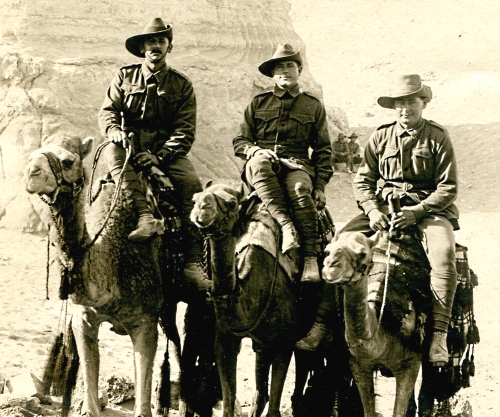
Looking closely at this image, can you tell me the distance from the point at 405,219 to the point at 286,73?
172 cm

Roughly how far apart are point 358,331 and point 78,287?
1996 millimetres

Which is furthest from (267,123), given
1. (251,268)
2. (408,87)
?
(251,268)

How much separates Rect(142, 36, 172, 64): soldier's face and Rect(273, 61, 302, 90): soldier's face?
3.22 feet

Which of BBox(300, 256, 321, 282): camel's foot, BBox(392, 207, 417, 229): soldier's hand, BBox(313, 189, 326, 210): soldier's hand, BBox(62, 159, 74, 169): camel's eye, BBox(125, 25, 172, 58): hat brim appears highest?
BBox(125, 25, 172, 58): hat brim

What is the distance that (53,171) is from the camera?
5988mm

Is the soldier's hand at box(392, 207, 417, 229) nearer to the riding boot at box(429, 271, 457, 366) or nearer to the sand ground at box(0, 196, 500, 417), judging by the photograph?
the riding boot at box(429, 271, 457, 366)

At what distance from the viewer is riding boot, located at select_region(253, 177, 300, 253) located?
7.20 m

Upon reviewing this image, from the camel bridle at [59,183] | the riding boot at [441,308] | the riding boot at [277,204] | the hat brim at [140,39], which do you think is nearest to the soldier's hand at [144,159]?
the riding boot at [277,204]

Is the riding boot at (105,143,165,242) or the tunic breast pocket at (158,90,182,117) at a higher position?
the tunic breast pocket at (158,90,182,117)

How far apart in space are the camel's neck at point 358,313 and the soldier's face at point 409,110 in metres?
1.73

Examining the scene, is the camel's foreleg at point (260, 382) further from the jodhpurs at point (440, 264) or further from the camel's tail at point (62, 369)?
the camel's tail at point (62, 369)

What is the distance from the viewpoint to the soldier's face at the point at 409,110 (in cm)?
731

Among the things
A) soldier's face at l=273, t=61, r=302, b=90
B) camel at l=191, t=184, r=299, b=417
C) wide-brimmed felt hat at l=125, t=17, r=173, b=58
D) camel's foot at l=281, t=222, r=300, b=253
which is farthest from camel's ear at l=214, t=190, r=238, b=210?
wide-brimmed felt hat at l=125, t=17, r=173, b=58

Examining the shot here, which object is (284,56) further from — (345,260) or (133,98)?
(345,260)
